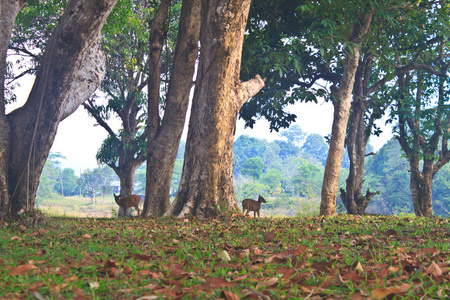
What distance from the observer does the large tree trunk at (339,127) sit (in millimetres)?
8219

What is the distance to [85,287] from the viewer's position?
85.2 inches

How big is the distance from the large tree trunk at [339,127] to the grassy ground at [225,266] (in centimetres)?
399

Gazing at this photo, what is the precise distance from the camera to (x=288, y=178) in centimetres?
4597

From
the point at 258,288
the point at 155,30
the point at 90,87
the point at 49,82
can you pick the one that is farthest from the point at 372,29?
the point at 258,288

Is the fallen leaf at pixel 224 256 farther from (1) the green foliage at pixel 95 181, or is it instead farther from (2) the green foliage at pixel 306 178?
(1) the green foliage at pixel 95 181

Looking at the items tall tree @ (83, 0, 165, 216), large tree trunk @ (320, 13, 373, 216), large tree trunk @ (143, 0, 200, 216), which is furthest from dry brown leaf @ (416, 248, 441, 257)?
tall tree @ (83, 0, 165, 216)

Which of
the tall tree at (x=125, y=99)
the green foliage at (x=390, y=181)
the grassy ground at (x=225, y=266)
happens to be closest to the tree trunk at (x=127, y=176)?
the tall tree at (x=125, y=99)

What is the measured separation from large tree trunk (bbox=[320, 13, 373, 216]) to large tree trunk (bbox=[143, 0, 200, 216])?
129 inches

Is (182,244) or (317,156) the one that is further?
(317,156)

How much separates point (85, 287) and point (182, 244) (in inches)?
54.8

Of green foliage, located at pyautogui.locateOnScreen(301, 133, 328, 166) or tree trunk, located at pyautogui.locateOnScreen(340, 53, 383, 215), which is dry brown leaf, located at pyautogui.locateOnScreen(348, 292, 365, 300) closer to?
tree trunk, located at pyautogui.locateOnScreen(340, 53, 383, 215)

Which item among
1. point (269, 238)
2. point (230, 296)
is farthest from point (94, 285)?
point (269, 238)

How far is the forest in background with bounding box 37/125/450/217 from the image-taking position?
103 feet

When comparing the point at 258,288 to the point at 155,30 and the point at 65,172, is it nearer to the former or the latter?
the point at 155,30
